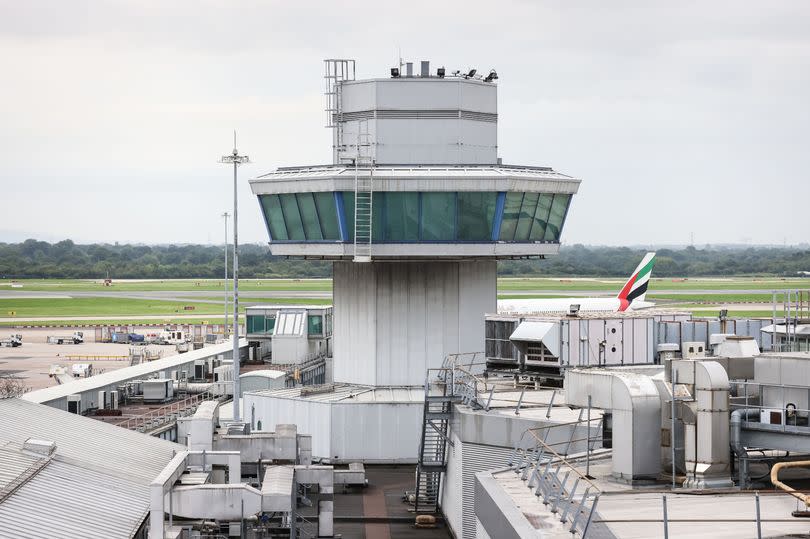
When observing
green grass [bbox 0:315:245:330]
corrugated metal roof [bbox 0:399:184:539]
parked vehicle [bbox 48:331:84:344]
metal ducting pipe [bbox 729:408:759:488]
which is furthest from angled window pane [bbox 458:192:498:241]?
green grass [bbox 0:315:245:330]

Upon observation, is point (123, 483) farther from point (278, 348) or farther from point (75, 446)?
point (278, 348)

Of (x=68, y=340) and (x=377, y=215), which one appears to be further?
(x=68, y=340)

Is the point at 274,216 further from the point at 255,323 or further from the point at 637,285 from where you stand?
the point at 637,285

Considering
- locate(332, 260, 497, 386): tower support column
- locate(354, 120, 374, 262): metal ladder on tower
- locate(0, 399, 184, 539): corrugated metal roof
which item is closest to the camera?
locate(0, 399, 184, 539): corrugated metal roof

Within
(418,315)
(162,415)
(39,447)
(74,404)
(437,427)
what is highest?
(418,315)

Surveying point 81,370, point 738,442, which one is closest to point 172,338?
point 81,370

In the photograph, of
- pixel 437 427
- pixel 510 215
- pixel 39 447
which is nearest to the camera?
pixel 39 447

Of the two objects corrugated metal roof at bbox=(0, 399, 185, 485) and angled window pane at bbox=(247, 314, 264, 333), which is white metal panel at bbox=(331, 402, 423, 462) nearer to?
corrugated metal roof at bbox=(0, 399, 185, 485)

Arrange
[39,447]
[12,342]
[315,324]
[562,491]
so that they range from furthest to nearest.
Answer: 1. [12,342]
2. [315,324]
3. [39,447]
4. [562,491]
